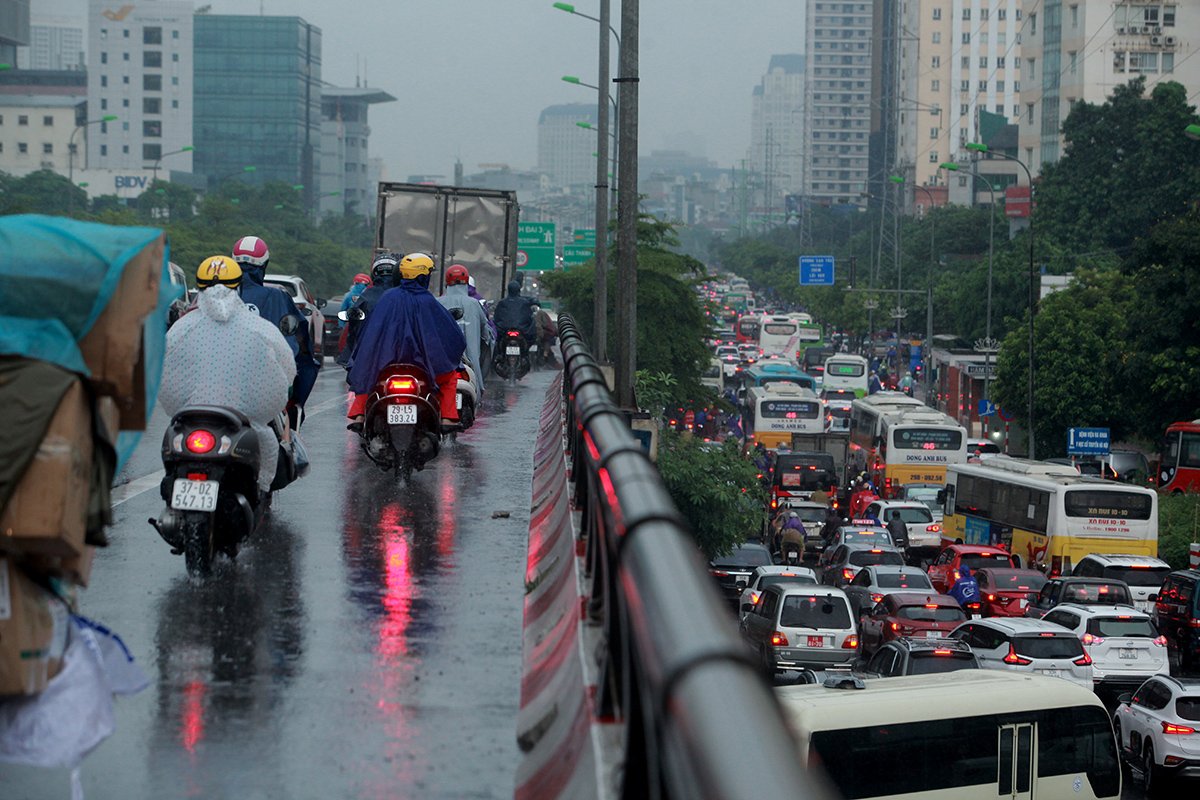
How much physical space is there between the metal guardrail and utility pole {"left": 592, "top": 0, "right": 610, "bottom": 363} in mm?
21297

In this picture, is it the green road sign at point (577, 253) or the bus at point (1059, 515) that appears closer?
the bus at point (1059, 515)

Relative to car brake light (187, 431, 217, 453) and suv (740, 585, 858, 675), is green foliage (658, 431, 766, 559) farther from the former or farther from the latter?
car brake light (187, 431, 217, 453)

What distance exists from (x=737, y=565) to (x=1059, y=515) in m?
6.53

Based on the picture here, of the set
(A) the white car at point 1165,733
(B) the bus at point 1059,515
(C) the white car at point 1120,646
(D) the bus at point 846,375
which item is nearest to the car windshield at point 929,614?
(C) the white car at point 1120,646

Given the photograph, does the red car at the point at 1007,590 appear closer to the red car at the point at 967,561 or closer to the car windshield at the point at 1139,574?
the car windshield at the point at 1139,574

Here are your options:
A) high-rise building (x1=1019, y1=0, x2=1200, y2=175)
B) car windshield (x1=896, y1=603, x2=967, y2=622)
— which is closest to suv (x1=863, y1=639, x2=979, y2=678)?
car windshield (x1=896, y1=603, x2=967, y2=622)

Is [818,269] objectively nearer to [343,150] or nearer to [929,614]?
[929,614]

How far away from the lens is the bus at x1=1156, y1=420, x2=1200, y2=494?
3962 cm

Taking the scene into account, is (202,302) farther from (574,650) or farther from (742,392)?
(742,392)

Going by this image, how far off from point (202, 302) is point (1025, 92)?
95.8 m

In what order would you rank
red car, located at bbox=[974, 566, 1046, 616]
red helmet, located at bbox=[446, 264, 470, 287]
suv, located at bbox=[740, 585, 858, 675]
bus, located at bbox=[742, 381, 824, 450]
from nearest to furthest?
1. red helmet, located at bbox=[446, 264, 470, 287]
2. suv, located at bbox=[740, 585, 858, 675]
3. red car, located at bbox=[974, 566, 1046, 616]
4. bus, located at bbox=[742, 381, 824, 450]

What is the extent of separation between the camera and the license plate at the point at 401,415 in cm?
1250

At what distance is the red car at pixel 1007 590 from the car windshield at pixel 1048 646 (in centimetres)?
679

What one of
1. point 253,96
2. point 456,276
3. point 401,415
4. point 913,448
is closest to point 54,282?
point 401,415
